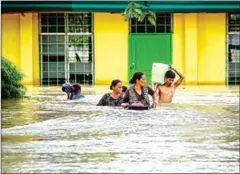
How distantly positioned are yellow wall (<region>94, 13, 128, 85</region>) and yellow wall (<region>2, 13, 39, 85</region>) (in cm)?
221

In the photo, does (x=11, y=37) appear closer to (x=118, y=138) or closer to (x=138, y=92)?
(x=138, y=92)

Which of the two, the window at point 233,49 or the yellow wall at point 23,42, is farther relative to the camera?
the window at point 233,49

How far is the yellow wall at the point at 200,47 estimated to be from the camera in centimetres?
2966

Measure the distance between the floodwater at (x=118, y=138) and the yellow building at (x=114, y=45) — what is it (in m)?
10.6

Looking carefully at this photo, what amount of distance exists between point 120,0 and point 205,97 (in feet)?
26.8

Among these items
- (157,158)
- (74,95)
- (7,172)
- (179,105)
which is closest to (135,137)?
(157,158)

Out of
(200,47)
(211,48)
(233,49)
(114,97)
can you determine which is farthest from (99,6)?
(114,97)

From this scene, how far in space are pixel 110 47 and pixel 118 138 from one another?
18.3 metres

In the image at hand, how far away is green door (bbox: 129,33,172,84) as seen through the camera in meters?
29.8

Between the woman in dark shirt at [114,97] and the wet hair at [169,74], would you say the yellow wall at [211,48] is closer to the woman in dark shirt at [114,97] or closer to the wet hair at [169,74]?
the wet hair at [169,74]

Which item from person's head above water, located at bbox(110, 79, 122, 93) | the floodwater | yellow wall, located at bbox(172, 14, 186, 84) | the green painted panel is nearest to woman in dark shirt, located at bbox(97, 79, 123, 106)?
person's head above water, located at bbox(110, 79, 122, 93)

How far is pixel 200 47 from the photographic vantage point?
30125 millimetres

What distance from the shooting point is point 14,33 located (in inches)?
1184

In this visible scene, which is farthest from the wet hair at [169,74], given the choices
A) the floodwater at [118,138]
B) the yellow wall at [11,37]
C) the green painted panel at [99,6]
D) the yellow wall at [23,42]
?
the yellow wall at [11,37]
